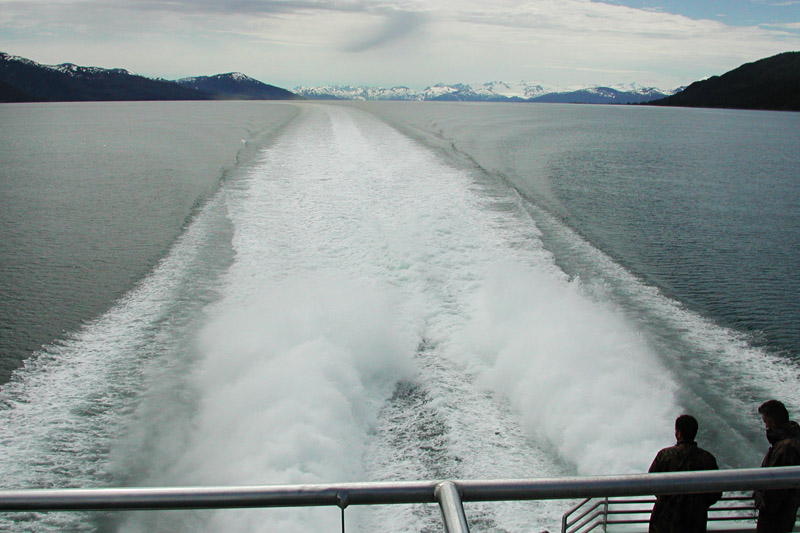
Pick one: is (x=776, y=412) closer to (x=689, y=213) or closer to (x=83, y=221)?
(x=689, y=213)

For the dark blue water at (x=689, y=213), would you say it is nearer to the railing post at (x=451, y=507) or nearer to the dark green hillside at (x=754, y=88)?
the railing post at (x=451, y=507)

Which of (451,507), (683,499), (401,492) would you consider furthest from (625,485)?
(683,499)

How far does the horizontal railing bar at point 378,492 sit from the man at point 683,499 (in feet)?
6.68

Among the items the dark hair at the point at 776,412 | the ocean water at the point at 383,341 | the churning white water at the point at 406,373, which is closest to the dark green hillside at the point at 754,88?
the ocean water at the point at 383,341

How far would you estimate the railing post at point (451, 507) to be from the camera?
157 centimetres

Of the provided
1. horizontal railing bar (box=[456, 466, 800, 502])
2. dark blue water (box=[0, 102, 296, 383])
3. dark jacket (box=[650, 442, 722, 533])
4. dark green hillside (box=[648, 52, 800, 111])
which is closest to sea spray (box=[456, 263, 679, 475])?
dark jacket (box=[650, 442, 722, 533])

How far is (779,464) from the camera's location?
3.69m

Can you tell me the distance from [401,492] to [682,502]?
279 cm

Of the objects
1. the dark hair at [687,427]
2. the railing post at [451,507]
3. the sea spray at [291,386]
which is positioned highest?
the railing post at [451,507]

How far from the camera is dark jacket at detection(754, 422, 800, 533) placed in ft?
11.5

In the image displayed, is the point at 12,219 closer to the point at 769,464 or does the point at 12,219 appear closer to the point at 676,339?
the point at 676,339

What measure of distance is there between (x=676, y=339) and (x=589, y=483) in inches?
298

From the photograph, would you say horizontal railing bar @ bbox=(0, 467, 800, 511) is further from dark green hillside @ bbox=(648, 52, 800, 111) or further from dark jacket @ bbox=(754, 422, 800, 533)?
dark green hillside @ bbox=(648, 52, 800, 111)

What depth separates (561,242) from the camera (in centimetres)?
1275
